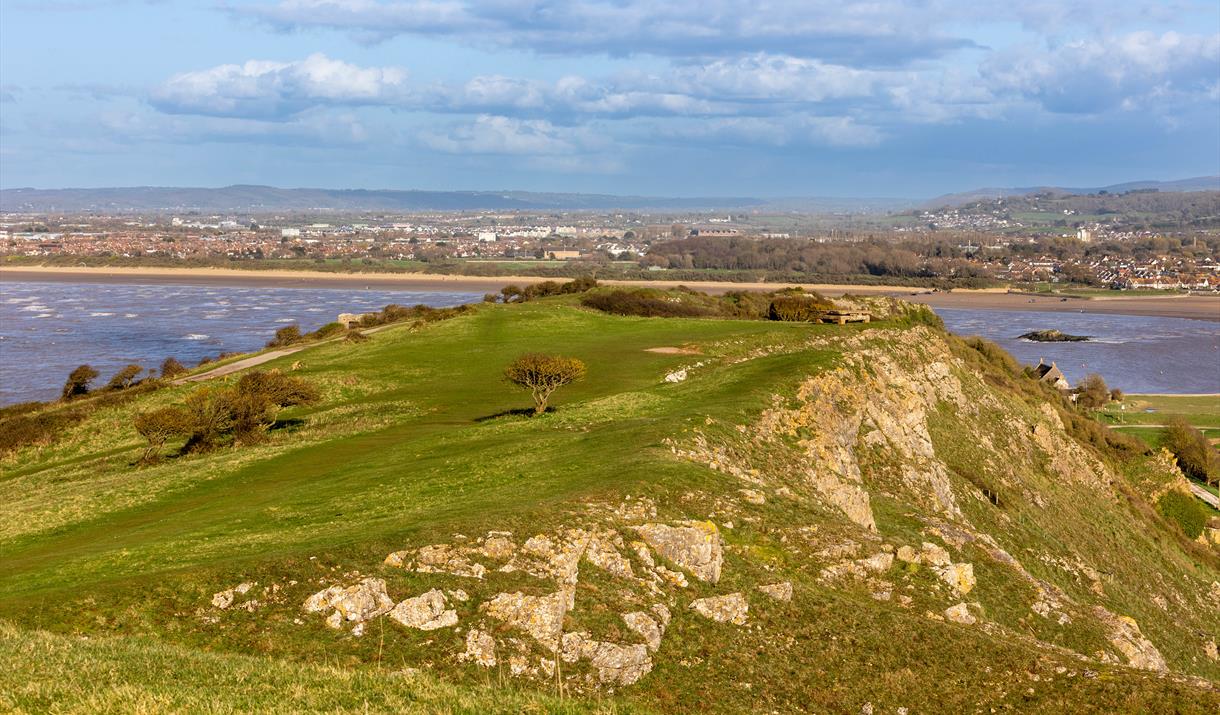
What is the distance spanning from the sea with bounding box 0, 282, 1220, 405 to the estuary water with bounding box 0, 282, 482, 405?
11cm

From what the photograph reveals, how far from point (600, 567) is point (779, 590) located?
3178mm

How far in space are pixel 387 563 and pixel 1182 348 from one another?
11966 centimetres

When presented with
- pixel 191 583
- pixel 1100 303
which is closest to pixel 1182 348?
pixel 1100 303

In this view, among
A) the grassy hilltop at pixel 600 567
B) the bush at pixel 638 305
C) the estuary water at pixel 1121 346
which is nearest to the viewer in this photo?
the grassy hilltop at pixel 600 567

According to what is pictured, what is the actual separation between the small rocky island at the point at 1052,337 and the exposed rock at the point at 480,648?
11265 centimetres

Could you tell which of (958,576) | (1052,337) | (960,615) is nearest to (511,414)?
(958,576)

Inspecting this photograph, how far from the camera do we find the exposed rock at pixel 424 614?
15.8 meters

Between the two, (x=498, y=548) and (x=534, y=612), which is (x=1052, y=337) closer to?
(x=498, y=548)

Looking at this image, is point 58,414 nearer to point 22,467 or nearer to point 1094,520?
point 22,467

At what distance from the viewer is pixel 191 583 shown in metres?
16.8

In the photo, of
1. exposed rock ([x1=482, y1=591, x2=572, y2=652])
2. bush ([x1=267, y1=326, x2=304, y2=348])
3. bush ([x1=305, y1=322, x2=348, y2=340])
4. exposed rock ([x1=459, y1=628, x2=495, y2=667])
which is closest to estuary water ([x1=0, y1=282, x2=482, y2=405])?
bush ([x1=267, y1=326, x2=304, y2=348])

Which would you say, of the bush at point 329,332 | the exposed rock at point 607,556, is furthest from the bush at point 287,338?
the exposed rock at point 607,556

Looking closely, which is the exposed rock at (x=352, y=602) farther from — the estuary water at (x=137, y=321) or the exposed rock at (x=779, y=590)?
the estuary water at (x=137, y=321)

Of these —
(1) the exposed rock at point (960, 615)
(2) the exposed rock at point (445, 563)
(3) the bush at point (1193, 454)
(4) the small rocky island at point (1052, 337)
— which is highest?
(2) the exposed rock at point (445, 563)
